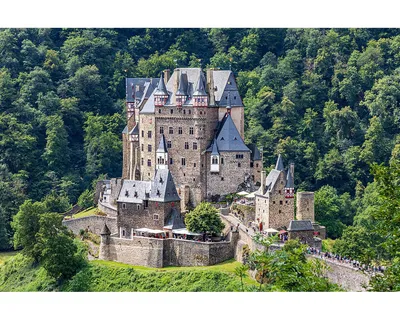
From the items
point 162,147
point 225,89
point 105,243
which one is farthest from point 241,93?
point 105,243

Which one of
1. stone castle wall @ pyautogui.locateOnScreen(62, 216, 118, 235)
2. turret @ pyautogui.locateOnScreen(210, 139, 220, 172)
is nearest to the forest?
stone castle wall @ pyautogui.locateOnScreen(62, 216, 118, 235)

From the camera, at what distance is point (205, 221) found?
234 ft

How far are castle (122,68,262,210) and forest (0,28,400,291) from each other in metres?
11.7

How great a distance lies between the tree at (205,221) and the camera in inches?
2817

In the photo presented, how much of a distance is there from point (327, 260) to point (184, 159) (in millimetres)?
17449

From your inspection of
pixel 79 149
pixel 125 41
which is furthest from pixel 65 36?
pixel 79 149

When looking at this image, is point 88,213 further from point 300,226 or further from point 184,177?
point 300,226

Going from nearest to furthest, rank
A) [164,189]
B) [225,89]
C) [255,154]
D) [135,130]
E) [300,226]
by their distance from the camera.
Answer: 1. [300,226]
2. [164,189]
3. [255,154]
4. [225,89]
5. [135,130]

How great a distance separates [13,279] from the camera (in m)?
78.9

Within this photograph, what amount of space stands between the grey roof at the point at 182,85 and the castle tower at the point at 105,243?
10264mm

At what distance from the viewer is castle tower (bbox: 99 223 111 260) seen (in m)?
73.9

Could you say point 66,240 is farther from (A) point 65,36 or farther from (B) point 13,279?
(A) point 65,36

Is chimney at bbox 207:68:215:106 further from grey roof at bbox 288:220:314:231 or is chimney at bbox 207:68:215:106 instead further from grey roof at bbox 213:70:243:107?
grey roof at bbox 288:220:314:231

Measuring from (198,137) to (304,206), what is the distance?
8.61m
